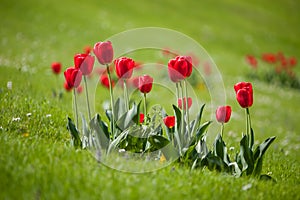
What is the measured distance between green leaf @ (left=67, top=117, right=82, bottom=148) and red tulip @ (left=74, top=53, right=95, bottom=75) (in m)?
0.60

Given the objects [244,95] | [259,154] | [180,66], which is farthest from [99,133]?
[259,154]

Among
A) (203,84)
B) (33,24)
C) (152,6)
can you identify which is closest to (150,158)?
(203,84)

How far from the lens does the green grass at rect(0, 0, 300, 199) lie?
12.1 ft

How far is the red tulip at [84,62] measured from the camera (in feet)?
14.6

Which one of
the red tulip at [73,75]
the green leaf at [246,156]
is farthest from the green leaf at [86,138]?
the green leaf at [246,156]

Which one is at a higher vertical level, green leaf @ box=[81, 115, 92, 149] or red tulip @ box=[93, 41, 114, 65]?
red tulip @ box=[93, 41, 114, 65]

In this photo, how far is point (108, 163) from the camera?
4.11m

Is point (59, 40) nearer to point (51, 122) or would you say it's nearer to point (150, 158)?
point (51, 122)

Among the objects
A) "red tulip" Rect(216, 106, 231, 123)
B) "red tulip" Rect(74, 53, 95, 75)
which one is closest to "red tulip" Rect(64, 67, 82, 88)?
"red tulip" Rect(74, 53, 95, 75)

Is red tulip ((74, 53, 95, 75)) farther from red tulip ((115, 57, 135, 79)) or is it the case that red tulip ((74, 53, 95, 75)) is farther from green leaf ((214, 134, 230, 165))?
green leaf ((214, 134, 230, 165))

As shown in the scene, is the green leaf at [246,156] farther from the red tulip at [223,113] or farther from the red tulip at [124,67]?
the red tulip at [124,67]

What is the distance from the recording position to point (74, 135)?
463 centimetres

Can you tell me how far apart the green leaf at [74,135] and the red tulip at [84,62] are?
0.60 meters

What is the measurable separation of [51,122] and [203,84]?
39.9 ft
